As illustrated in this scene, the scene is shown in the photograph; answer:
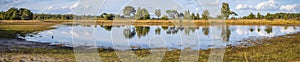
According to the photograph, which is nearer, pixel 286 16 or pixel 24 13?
pixel 24 13

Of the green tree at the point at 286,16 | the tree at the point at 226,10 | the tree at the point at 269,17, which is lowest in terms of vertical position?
the green tree at the point at 286,16

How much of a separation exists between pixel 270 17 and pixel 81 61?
3594 inches

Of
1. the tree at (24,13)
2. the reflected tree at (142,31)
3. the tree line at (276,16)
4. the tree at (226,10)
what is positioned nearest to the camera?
the reflected tree at (142,31)

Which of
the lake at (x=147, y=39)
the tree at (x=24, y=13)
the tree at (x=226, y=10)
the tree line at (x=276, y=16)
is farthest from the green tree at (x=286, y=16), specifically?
the tree at (x=24, y=13)

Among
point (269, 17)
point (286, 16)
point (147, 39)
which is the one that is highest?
point (147, 39)

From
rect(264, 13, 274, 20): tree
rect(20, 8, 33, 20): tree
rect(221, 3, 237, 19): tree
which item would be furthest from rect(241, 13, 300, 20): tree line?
rect(20, 8, 33, 20): tree

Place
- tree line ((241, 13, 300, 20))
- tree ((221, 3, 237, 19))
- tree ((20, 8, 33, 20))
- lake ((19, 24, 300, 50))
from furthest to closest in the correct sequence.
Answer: tree line ((241, 13, 300, 20)) < tree ((221, 3, 237, 19)) < tree ((20, 8, 33, 20)) < lake ((19, 24, 300, 50))

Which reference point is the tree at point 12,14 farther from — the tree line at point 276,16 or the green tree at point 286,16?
the green tree at point 286,16

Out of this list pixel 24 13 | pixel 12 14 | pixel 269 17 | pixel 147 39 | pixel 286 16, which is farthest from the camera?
pixel 286 16

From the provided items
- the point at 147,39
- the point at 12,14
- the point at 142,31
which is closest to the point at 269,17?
the point at 12,14

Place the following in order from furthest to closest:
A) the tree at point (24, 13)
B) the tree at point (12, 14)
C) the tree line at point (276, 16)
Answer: the tree line at point (276, 16) < the tree at point (24, 13) < the tree at point (12, 14)

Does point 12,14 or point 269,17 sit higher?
point 12,14

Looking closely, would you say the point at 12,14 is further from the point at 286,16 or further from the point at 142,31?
the point at 286,16

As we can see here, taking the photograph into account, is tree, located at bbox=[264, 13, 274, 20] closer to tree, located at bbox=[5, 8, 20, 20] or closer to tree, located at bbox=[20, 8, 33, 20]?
tree, located at bbox=[20, 8, 33, 20]
